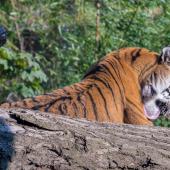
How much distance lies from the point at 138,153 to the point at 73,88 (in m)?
1.99

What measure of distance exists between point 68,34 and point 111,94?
3.19 m

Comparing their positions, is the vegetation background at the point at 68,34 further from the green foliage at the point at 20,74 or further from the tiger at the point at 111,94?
the tiger at the point at 111,94

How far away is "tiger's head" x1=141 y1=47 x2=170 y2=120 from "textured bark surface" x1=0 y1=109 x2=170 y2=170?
238 centimetres

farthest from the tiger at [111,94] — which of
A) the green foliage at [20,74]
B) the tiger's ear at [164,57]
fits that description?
the green foliage at [20,74]

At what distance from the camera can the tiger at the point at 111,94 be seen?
15.9 feet

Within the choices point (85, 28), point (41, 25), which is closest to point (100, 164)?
point (85, 28)

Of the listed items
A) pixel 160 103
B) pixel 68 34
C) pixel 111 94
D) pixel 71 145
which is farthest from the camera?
pixel 68 34

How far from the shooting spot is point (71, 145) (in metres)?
3.16

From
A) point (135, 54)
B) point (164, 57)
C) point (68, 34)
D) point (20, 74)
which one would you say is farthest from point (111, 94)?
point (68, 34)

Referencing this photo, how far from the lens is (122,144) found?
323 cm

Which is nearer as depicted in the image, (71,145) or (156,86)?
(71,145)

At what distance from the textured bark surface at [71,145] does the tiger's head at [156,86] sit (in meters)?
2.38

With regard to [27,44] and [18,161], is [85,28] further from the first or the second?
[18,161]

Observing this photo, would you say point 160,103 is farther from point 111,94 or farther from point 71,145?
point 71,145
